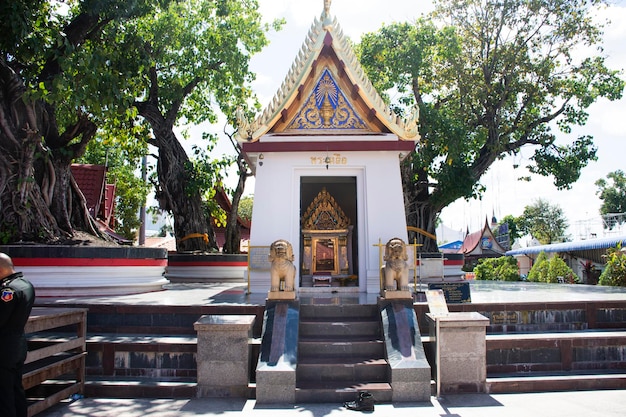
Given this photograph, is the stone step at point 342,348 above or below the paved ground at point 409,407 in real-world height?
above

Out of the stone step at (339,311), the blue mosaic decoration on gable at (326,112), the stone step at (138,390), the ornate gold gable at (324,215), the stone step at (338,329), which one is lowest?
the stone step at (138,390)

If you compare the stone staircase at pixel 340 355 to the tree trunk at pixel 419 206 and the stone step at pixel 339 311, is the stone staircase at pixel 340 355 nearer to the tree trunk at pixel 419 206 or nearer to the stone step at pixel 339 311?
the stone step at pixel 339 311

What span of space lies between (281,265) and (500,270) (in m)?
18.0

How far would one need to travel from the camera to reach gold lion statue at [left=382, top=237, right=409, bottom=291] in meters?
7.03

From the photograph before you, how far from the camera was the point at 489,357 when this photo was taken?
21.3 feet

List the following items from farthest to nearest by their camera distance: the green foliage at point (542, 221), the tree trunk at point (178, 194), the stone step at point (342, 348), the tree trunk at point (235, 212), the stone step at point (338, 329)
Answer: the green foliage at point (542, 221) → the tree trunk at point (235, 212) → the tree trunk at point (178, 194) → the stone step at point (338, 329) → the stone step at point (342, 348)

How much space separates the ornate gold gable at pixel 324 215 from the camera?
11992 millimetres

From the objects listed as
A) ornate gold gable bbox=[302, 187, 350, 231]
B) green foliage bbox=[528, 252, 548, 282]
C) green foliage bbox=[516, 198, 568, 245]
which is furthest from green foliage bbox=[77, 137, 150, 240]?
green foliage bbox=[516, 198, 568, 245]

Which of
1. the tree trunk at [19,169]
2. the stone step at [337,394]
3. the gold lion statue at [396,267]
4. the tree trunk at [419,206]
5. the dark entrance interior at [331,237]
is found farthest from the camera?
the tree trunk at [419,206]

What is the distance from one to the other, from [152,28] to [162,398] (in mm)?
10896

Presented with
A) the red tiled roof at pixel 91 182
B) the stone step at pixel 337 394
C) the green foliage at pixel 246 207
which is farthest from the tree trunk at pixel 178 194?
the green foliage at pixel 246 207

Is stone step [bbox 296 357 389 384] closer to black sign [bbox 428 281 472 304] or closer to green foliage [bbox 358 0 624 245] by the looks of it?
black sign [bbox 428 281 472 304]

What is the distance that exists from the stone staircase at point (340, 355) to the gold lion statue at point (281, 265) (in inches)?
20.1

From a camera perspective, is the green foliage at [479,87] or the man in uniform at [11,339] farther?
the green foliage at [479,87]
